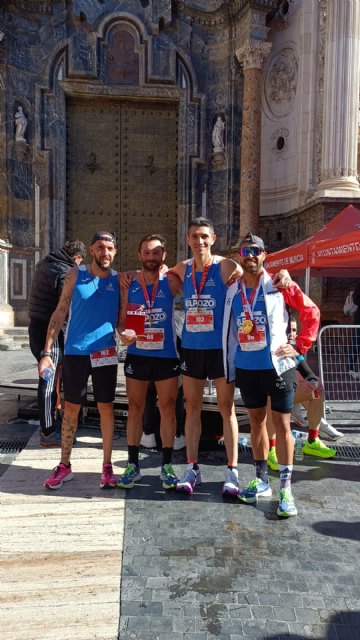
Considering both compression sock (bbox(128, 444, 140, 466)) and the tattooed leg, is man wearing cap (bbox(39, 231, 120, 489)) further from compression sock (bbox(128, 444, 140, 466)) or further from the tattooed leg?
compression sock (bbox(128, 444, 140, 466))

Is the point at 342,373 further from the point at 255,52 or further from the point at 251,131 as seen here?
the point at 255,52

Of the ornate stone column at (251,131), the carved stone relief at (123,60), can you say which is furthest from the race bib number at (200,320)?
the carved stone relief at (123,60)

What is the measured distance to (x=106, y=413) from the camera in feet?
12.0

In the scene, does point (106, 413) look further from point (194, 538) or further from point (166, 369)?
point (194, 538)

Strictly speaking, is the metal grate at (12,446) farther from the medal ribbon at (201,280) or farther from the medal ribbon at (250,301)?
the medal ribbon at (250,301)

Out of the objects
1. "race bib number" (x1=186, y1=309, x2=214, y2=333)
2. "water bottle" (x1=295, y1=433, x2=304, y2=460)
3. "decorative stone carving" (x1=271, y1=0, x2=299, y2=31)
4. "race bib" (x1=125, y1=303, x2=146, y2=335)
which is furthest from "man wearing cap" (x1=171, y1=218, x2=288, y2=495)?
"decorative stone carving" (x1=271, y1=0, x2=299, y2=31)

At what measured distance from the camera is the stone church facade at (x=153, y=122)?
13.0 metres

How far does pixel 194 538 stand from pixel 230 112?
13399 mm

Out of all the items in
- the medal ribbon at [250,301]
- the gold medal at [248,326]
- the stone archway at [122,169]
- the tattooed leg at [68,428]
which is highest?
the stone archway at [122,169]

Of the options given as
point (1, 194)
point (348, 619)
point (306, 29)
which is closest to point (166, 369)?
point (348, 619)

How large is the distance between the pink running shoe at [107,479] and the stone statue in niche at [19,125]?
1210 cm

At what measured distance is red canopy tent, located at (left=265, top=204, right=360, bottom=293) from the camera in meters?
6.08

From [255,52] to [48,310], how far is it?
1132cm

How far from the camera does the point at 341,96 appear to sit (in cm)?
1184
